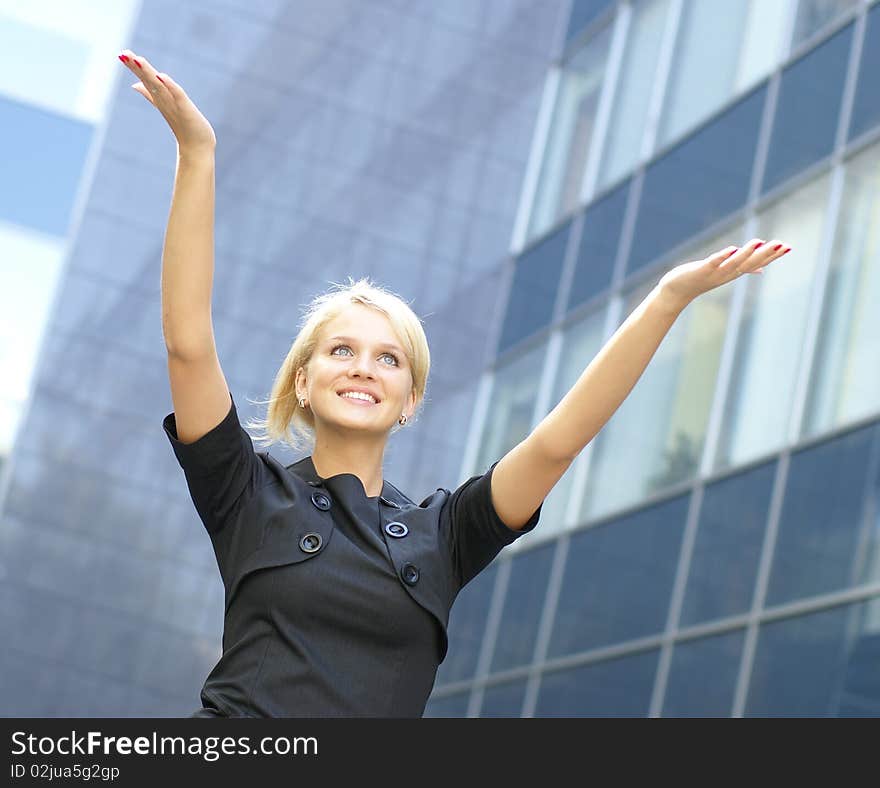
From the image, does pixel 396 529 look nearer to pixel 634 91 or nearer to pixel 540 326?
pixel 634 91

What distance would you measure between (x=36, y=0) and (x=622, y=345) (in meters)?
19.6

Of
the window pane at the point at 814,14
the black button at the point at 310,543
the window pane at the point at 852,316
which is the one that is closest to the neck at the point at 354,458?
the black button at the point at 310,543

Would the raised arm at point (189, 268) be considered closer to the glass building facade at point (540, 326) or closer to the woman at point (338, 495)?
the woman at point (338, 495)

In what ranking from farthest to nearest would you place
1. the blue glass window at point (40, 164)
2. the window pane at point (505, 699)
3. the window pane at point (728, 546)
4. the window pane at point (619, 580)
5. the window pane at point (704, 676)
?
the blue glass window at point (40, 164), the window pane at point (505, 699), the window pane at point (619, 580), the window pane at point (728, 546), the window pane at point (704, 676)

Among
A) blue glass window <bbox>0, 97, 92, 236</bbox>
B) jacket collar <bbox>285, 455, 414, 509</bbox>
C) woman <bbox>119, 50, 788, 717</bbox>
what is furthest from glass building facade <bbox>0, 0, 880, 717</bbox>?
woman <bbox>119, 50, 788, 717</bbox>

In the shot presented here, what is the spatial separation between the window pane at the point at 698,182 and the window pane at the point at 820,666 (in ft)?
11.8

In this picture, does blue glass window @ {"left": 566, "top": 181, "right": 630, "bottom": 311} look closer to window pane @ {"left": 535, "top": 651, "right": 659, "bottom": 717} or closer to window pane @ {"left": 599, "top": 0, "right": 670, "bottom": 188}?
window pane @ {"left": 599, "top": 0, "right": 670, "bottom": 188}

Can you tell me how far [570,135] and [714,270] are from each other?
13449 mm

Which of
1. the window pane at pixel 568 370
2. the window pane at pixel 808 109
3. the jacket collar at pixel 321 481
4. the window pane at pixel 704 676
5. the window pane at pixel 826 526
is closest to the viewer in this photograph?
the jacket collar at pixel 321 481

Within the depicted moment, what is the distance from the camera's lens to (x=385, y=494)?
278 centimetres

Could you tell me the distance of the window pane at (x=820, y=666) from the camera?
8742mm

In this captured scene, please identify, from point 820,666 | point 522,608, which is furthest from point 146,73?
point 522,608
